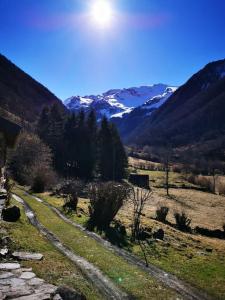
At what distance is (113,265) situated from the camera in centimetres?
2034

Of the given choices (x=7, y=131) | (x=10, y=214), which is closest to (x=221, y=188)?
(x=7, y=131)

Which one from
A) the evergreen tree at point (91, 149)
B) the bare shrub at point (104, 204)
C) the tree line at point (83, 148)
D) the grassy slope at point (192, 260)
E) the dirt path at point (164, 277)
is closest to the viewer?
the dirt path at point (164, 277)

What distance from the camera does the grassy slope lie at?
66.2 ft

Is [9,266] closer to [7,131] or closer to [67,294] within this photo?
[67,294]

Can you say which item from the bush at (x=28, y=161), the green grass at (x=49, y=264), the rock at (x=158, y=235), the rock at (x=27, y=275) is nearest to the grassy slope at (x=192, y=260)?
the rock at (x=158, y=235)

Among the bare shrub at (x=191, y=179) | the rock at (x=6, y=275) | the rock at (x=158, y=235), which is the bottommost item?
the rock at (x=158, y=235)

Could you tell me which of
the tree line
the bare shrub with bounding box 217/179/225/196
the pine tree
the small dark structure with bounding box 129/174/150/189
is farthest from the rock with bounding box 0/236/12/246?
the bare shrub with bounding box 217/179/225/196

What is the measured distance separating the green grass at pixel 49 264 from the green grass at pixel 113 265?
176 cm

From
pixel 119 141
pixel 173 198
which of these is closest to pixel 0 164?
pixel 173 198

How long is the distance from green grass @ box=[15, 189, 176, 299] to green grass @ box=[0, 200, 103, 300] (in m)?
1.76

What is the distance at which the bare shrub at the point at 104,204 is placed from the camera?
3297 centimetres

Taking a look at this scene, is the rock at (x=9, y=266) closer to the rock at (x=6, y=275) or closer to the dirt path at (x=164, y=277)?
the rock at (x=6, y=275)

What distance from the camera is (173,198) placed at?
79.1 meters

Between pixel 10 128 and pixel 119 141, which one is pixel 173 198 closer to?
pixel 119 141
